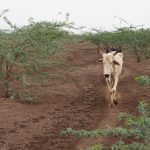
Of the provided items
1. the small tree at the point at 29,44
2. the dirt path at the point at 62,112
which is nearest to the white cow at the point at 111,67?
the dirt path at the point at 62,112

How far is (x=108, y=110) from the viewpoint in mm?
11070

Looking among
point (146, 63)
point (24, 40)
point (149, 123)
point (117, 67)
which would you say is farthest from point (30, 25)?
point (146, 63)

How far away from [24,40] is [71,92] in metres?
2.41

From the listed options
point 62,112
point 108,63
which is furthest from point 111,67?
point 62,112

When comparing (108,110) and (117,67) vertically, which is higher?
(117,67)

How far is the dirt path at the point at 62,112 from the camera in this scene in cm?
843

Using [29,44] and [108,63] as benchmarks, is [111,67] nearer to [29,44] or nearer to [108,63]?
[108,63]

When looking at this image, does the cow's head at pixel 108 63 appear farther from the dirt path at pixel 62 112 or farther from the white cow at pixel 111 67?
the dirt path at pixel 62 112

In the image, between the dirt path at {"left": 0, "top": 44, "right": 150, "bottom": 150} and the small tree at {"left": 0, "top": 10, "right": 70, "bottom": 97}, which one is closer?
the dirt path at {"left": 0, "top": 44, "right": 150, "bottom": 150}

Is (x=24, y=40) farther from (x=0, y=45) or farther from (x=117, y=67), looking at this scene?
(x=117, y=67)

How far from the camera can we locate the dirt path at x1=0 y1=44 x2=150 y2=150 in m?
8.43

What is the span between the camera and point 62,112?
418 inches

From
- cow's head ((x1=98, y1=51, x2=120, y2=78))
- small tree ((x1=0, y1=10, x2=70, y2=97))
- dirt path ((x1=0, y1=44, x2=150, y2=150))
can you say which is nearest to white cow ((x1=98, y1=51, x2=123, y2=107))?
cow's head ((x1=98, y1=51, x2=120, y2=78))

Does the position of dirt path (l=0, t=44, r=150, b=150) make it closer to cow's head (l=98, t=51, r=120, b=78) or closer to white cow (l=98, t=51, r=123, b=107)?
white cow (l=98, t=51, r=123, b=107)
